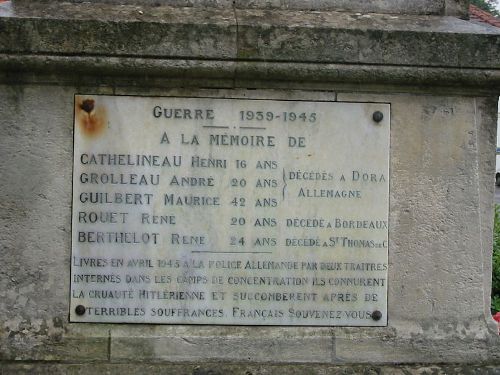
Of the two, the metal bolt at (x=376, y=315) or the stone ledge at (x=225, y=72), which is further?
the metal bolt at (x=376, y=315)

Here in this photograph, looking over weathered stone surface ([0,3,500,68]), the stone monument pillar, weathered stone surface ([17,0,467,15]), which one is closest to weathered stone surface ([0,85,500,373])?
the stone monument pillar

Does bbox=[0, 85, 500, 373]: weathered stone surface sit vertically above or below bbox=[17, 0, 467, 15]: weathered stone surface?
below

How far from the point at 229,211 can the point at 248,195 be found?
0.35 ft

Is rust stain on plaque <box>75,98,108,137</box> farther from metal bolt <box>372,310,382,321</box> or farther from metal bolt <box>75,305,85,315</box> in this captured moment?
metal bolt <box>372,310,382,321</box>

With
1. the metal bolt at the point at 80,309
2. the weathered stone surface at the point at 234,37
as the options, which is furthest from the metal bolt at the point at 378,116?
the metal bolt at the point at 80,309

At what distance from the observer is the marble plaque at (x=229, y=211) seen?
2.88 m

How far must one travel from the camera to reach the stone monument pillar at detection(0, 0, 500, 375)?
284 centimetres

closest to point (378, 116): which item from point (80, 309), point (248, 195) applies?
point (248, 195)

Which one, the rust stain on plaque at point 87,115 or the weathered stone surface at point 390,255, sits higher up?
the rust stain on plaque at point 87,115

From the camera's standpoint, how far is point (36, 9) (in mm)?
2900

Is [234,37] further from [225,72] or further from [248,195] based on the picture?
[248,195]

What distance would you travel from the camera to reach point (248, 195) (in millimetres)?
2904

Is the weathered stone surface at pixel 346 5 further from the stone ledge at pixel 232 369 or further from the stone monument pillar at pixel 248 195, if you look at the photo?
the stone ledge at pixel 232 369

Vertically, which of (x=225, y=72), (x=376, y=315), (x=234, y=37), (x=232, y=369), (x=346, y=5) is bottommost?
(x=232, y=369)
